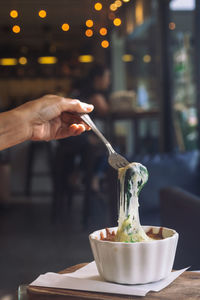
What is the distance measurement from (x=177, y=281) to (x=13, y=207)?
5.35 metres

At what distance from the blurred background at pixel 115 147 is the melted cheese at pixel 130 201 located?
796mm

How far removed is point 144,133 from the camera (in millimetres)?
6891

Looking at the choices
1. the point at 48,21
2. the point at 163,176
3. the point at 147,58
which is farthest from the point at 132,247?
the point at 48,21

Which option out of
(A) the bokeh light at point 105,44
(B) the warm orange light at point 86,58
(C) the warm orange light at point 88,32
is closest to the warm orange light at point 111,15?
(A) the bokeh light at point 105,44

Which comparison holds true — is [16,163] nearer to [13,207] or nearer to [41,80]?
[13,207]

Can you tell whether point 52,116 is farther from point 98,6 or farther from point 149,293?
point 98,6

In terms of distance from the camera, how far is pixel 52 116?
126 cm

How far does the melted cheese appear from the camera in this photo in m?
1.01

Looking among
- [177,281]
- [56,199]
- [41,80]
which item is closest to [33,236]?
[56,199]

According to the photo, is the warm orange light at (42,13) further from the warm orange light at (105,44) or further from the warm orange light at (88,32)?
the warm orange light at (88,32)

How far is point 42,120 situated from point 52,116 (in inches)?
2.0

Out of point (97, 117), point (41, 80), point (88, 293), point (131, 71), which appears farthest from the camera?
point (41, 80)

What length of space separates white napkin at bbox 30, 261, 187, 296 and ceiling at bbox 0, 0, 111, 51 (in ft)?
21.5

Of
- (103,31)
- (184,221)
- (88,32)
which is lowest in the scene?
(184,221)
